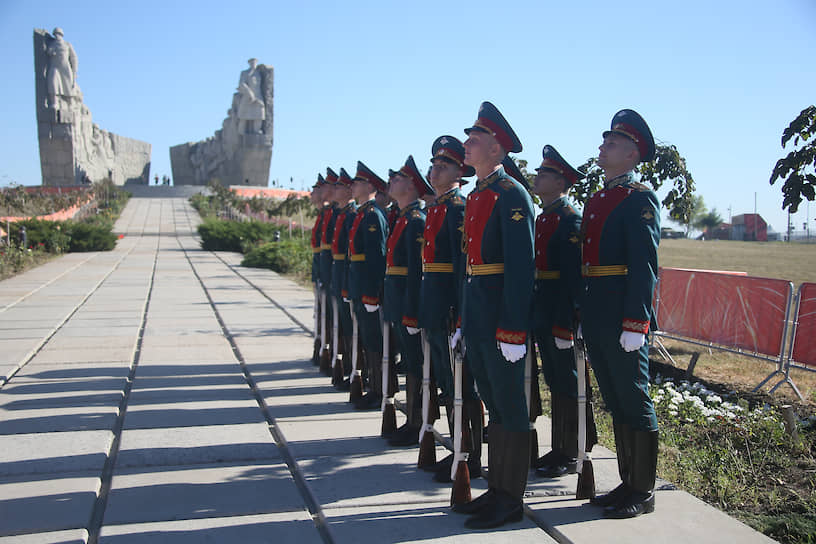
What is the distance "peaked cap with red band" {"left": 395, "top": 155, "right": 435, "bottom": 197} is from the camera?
4961mm

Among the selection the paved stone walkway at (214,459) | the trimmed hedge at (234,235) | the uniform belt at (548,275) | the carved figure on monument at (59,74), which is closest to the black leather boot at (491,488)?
the paved stone walkway at (214,459)

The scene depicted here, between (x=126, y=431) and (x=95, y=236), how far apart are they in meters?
20.3

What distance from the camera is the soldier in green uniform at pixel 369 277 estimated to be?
5617 millimetres

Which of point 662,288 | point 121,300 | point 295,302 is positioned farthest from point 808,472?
point 121,300

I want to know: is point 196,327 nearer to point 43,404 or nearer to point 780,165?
point 43,404

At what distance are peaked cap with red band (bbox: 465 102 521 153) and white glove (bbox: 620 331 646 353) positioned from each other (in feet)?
3.68

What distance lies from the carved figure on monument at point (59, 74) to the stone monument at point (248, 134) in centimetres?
1361

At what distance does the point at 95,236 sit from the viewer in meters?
23.3

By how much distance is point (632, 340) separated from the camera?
3.38 meters

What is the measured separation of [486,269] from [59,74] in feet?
190

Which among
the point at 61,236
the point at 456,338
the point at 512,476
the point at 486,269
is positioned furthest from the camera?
the point at 61,236

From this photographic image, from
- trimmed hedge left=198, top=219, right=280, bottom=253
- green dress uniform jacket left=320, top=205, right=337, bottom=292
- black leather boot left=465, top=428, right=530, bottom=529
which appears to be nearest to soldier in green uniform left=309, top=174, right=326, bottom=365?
green dress uniform jacket left=320, top=205, right=337, bottom=292

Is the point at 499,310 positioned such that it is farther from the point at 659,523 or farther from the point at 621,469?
the point at 659,523

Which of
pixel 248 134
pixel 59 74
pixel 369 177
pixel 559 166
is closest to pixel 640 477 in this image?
pixel 559 166
